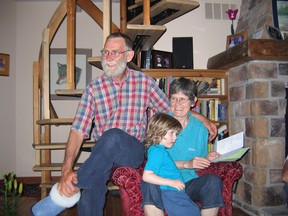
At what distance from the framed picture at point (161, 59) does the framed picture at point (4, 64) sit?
2069 millimetres

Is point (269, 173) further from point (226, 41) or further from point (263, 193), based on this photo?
point (226, 41)

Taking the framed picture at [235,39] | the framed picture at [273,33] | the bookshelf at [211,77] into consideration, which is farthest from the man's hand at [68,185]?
the framed picture at [235,39]

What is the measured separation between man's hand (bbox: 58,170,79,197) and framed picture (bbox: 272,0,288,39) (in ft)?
8.28

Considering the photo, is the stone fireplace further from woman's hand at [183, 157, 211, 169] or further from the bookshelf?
woman's hand at [183, 157, 211, 169]

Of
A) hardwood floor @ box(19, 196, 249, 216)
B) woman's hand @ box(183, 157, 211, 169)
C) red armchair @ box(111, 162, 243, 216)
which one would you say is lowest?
hardwood floor @ box(19, 196, 249, 216)

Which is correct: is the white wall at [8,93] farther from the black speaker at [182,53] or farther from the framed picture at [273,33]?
the framed picture at [273,33]

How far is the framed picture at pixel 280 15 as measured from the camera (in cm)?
272

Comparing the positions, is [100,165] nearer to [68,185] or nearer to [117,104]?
[68,185]

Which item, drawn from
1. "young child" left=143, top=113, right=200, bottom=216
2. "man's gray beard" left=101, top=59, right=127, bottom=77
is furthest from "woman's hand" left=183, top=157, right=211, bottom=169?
"man's gray beard" left=101, top=59, right=127, bottom=77

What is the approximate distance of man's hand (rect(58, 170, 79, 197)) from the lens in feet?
4.49

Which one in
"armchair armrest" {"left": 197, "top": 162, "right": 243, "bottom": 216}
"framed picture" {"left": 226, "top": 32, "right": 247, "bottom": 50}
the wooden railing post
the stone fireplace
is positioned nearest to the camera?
"armchair armrest" {"left": 197, "top": 162, "right": 243, "bottom": 216}

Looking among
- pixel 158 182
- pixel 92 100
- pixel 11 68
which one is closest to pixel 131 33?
pixel 92 100

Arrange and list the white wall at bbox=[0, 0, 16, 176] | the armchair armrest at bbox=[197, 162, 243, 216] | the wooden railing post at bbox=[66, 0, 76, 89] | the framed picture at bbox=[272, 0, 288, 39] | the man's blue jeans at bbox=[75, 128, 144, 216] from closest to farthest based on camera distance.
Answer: the man's blue jeans at bbox=[75, 128, 144, 216]
the armchair armrest at bbox=[197, 162, 243, 216]
the wooden railing post at bbox=[66, 0, 76, 89]
the framed picture at bbox=[272, 0, 288, 39]
the white wall at bbox=[0, 0, 16, 176]

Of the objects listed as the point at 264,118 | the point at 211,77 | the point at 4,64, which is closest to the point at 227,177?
the point at 264,118
